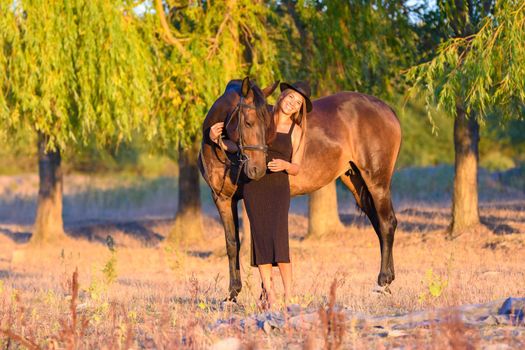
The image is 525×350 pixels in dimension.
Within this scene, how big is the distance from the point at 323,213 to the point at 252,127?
35.3ft

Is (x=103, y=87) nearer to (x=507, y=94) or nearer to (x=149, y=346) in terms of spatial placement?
(x=507, y=94)

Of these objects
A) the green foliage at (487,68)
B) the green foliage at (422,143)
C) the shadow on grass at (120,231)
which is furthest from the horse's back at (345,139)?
the green foliage at (422,143)

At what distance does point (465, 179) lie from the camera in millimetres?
16719

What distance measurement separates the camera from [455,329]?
448 centimetres

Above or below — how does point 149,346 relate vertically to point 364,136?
below

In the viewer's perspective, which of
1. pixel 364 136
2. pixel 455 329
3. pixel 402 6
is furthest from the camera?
pixel 402 6

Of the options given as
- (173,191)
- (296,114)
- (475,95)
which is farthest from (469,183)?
(173,191)

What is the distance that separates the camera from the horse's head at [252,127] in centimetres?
735

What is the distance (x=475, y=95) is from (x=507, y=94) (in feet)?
1.86

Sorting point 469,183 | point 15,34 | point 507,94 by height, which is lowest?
point 469,183

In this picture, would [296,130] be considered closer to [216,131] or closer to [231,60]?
[216,131]

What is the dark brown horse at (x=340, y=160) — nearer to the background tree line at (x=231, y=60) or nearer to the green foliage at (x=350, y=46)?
the background tree line at (x=231, y=60)

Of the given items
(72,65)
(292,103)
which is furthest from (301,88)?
(72,65)

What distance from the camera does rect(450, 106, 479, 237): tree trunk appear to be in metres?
16.7
